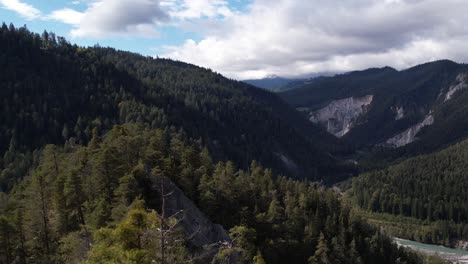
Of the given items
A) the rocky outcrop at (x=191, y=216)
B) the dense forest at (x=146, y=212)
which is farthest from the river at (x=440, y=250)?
the rocky outcrop at (x=191, y=216)

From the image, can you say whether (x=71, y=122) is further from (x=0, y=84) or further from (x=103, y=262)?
(x=103, y=262)

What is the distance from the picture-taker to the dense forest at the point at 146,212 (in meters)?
35.5

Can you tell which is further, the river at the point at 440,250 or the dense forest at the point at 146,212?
the river at the point at 440,250

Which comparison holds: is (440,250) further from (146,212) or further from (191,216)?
(146,212)

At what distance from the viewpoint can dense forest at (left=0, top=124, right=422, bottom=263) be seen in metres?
35.5

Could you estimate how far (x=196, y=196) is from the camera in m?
80.4

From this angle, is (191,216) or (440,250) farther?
(440,250)

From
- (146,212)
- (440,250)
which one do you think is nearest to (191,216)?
(146,212)

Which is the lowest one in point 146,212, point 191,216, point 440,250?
point 440,250

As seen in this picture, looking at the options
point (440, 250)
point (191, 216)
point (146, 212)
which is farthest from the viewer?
point (440, 250)

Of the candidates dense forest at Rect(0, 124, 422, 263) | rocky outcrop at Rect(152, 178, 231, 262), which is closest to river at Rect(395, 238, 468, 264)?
dense forest at Rect(0, 124, 422, 263)

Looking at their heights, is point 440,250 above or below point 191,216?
below

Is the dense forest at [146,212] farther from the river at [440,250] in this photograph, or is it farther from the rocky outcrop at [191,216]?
the river at [440,250]

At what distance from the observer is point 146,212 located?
41.4 meters
